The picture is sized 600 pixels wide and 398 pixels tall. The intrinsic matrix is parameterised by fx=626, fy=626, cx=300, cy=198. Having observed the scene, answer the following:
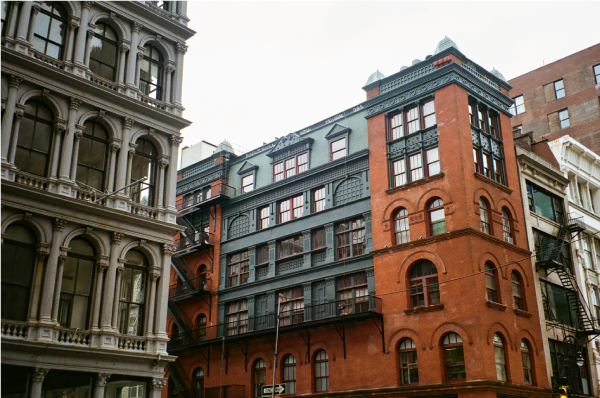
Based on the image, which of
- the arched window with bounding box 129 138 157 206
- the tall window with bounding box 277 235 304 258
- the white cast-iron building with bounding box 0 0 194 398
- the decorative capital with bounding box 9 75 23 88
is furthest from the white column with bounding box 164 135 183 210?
the tall window with bounding box 277 235 304 258

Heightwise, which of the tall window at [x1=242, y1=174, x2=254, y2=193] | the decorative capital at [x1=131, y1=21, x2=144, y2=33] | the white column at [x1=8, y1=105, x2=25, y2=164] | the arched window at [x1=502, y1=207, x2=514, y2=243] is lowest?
the white column at [x1=8, y1=105, x2=25, y2=164]

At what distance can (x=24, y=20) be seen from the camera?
935 inches

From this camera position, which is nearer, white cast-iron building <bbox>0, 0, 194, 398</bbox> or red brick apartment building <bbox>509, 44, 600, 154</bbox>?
white cast-iron building <bbox>0, 0, 194, 398</bbox>

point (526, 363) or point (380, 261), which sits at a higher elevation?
point (380, 261)

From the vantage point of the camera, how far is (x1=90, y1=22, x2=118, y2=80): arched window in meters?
25.9

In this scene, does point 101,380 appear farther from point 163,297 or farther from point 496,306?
point 496,306

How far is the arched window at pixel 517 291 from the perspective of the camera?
35625 mm

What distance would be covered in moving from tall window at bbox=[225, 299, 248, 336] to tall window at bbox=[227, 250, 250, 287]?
Result: 1.46 m

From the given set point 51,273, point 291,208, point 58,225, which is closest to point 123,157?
point 58,225

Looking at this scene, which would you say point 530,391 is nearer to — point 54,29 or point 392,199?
point 392,199

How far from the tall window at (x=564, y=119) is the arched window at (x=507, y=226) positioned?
2805cm

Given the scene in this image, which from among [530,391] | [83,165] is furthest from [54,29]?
[530,391]

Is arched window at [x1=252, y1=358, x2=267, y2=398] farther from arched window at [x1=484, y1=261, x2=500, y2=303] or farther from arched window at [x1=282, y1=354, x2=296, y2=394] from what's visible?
arched window at [x1=484, y1=261, x2=500, y2=303]

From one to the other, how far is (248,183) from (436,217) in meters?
16.5
